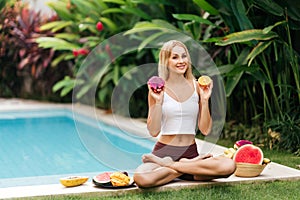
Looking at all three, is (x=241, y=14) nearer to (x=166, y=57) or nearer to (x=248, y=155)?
(x=248, y=155)

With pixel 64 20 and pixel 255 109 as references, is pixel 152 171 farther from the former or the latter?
pixel 64 20

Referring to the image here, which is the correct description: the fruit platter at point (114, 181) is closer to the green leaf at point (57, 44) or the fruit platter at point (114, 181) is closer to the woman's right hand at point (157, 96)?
the woman's right hand at point (157, 96)

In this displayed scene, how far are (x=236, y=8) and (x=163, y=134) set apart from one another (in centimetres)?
227

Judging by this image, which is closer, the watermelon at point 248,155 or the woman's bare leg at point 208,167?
the woman's bare leg at point 208,167

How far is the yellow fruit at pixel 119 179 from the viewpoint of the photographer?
15.0ft

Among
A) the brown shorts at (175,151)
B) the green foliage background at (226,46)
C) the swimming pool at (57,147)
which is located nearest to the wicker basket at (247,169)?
the brown shorts at (175,151)

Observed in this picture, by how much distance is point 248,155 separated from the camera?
16.8 ft

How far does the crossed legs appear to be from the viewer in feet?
15.1

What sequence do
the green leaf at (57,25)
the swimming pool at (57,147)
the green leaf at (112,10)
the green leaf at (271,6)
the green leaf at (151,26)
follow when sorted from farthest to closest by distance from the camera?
the green leaf at (57,25) → the green leaf at (112,10) → the green leaf at (151,26) → the green leaf at (271,6) → the swimming pool at (57,147)

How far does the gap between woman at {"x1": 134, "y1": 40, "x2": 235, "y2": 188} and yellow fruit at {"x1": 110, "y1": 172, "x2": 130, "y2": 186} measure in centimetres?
8

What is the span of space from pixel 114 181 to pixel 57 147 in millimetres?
3166

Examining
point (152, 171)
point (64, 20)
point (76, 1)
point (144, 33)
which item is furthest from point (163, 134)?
point (64, 20)

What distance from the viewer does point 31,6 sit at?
43.6 feet

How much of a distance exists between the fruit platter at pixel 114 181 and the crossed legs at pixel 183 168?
8 centimetres
